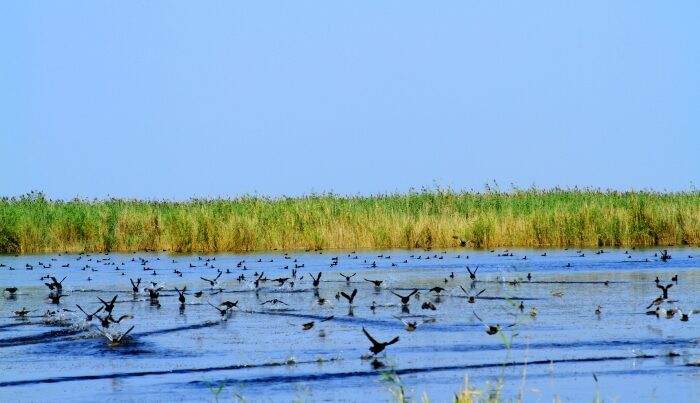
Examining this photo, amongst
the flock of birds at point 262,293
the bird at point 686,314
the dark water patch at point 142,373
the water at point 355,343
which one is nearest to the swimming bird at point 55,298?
the flock of birds at point 262,293

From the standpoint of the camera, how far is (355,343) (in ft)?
35.8

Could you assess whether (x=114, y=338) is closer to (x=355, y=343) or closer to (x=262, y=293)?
(x=355, y=343)

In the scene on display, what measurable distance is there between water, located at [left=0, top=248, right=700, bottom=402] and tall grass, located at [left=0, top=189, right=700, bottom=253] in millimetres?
11325

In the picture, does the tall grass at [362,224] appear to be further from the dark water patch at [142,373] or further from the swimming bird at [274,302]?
the dark water patch at [142,373]

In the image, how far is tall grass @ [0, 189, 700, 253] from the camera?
3177 centimetres

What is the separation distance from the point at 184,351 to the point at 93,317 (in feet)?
12.2

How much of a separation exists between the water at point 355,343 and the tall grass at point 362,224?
1133 centimetres

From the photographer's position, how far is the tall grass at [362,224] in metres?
31.8

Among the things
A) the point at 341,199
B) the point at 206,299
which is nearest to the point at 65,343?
the point at 206,299

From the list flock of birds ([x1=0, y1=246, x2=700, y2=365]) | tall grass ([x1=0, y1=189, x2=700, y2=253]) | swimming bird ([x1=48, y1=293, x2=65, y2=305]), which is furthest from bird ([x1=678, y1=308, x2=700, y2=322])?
tall grass ([x1=0, y1=189, x2=700, y2=253])

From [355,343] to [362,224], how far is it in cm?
2132

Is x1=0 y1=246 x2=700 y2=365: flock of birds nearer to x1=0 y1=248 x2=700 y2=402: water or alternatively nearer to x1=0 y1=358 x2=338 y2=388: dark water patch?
x1=0 y1=248 x2=700 y2=402: water

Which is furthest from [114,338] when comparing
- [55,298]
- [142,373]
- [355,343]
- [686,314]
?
[686,314]

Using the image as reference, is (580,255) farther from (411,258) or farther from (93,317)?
(93,317)
